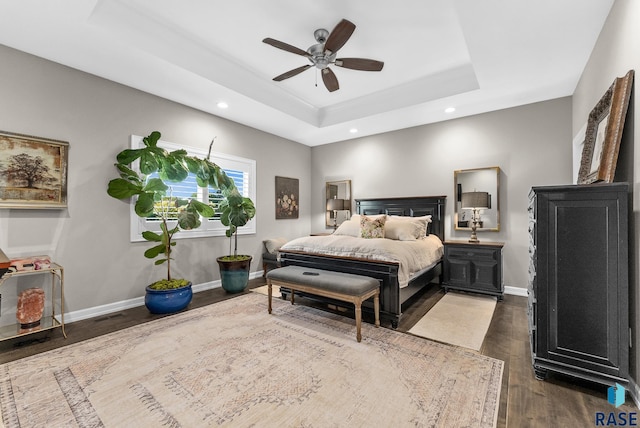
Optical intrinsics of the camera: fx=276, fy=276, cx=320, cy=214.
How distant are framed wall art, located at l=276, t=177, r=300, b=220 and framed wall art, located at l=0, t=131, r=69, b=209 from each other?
334 centimetres

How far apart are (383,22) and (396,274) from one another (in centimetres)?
264

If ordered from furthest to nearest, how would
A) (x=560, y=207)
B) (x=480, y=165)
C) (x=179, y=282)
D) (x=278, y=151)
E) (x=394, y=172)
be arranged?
(x=278, y=151) → (x=394, y=172) → (x=480, y=165) → (x=179, y=282) → (x=560, y=207)

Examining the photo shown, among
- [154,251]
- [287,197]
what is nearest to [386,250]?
[154,251]

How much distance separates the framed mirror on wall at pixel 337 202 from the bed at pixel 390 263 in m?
0.84

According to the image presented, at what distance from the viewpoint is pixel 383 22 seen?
2.85m

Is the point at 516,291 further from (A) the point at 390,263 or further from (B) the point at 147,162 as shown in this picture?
(B) the point at 147,162

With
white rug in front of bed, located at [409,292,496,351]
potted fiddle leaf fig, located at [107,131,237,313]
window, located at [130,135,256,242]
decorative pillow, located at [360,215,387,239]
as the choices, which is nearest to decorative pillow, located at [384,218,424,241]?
decorative pillow, located at [360,215,387,239]

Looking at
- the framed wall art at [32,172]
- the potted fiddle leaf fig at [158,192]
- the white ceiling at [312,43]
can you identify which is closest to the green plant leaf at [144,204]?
the potted fiddle leaf fig at [158,192]

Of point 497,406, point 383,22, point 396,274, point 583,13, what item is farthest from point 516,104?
point 497,406

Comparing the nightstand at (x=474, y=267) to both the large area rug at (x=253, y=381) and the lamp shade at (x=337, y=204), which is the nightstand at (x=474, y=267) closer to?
the large area rug at (x=253, y=381)

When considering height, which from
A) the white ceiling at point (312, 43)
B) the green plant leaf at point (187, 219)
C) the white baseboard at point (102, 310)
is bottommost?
the white baseboard at point (102, 310)

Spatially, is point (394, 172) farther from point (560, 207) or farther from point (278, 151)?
point (560, 207)

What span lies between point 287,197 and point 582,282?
16.0ft

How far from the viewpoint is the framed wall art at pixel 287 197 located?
578cm
